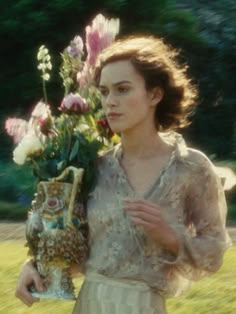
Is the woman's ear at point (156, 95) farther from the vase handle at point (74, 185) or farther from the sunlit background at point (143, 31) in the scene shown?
the sunlit background at point (143, 31)

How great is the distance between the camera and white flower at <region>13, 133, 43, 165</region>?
167 inches

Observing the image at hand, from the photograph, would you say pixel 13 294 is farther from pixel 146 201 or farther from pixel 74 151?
pixel 146 201

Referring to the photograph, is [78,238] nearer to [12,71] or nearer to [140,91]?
[140,91]

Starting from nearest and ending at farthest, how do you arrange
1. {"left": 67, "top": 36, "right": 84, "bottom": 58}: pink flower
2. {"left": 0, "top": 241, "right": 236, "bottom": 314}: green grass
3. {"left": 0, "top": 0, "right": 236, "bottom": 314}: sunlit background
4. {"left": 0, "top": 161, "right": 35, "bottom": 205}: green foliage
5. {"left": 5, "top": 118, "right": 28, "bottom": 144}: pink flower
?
1. {"left": 5, "top": 118, "right": 28, "bottom": 144}: pink flower
2. {"left": 67, "top": 36, "right": 84, "bottom": 58}: pink flower
3. {"left": 0, "top": 241, "right": 236, "bottom": 314}: green grass
4. {"left": 0, "top": 161, "right": 35, "bottom": 205}: green foliage
5. {"left": 0, "top": 0, "right": 236, "bottom": 314}: sunlit background

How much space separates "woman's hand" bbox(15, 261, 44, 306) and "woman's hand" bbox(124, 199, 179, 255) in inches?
16.7

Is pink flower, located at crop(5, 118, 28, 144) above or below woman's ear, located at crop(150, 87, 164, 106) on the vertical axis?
below

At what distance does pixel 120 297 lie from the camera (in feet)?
13.2

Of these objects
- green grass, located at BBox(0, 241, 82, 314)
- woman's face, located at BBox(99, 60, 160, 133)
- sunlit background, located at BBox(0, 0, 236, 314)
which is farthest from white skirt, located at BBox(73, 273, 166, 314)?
sunlit background, located at BBox(0, 0, 236, 314)

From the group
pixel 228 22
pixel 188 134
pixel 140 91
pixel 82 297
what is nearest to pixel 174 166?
pixel 140 91

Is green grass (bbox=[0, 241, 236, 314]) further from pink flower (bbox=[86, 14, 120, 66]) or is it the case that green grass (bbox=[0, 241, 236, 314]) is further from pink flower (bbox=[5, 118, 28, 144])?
pink flower (bbox=[86, 14, 120, 66])

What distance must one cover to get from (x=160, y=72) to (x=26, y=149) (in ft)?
1.74

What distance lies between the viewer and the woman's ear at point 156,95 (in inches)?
163

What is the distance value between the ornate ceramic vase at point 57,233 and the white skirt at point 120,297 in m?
0.11

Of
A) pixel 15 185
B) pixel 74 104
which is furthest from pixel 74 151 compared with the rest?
pixel 15 185
